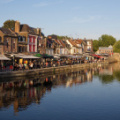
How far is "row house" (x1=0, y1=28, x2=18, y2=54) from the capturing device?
5352 cm

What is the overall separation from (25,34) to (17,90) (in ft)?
112

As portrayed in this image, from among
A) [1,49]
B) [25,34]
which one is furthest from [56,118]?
[25,34]

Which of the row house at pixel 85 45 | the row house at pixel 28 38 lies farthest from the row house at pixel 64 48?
the row house at pixel 28 38

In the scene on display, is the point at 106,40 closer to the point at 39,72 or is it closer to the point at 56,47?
the point at 56,47

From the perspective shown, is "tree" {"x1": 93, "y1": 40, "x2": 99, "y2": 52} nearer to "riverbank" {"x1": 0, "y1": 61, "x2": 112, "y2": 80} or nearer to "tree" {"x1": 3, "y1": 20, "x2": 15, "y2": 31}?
"tree" {"x1": 3, "y1": 20, "x2": 15, "y2": 31}

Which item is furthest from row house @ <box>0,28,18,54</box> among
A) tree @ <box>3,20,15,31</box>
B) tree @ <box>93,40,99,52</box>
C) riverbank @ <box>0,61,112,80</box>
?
tree @ <box>93,40,99,52</box>

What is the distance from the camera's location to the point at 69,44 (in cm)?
10106

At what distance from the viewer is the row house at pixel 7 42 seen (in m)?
53.5

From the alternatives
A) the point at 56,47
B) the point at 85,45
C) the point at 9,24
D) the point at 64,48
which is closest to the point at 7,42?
the point at 56,47

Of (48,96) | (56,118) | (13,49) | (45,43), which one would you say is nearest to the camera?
(56,118)

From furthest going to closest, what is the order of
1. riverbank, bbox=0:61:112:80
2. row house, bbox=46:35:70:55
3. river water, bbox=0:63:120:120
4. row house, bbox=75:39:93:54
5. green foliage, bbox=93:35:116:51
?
green foliage, bbox=93:35:116:51
row house, bbox=75:39:93:54
row house, bbox=46:35:70:55
riverbank, bbox=0:61:112:80
river water, bbox=0:63:120:120

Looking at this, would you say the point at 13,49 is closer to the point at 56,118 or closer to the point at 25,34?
the point at 25,34

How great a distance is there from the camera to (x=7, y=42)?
5519 cm

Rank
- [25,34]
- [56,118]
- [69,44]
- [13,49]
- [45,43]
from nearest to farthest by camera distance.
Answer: [56,118] < [13,49] < [25,34] < [45,43] < [69,44]
